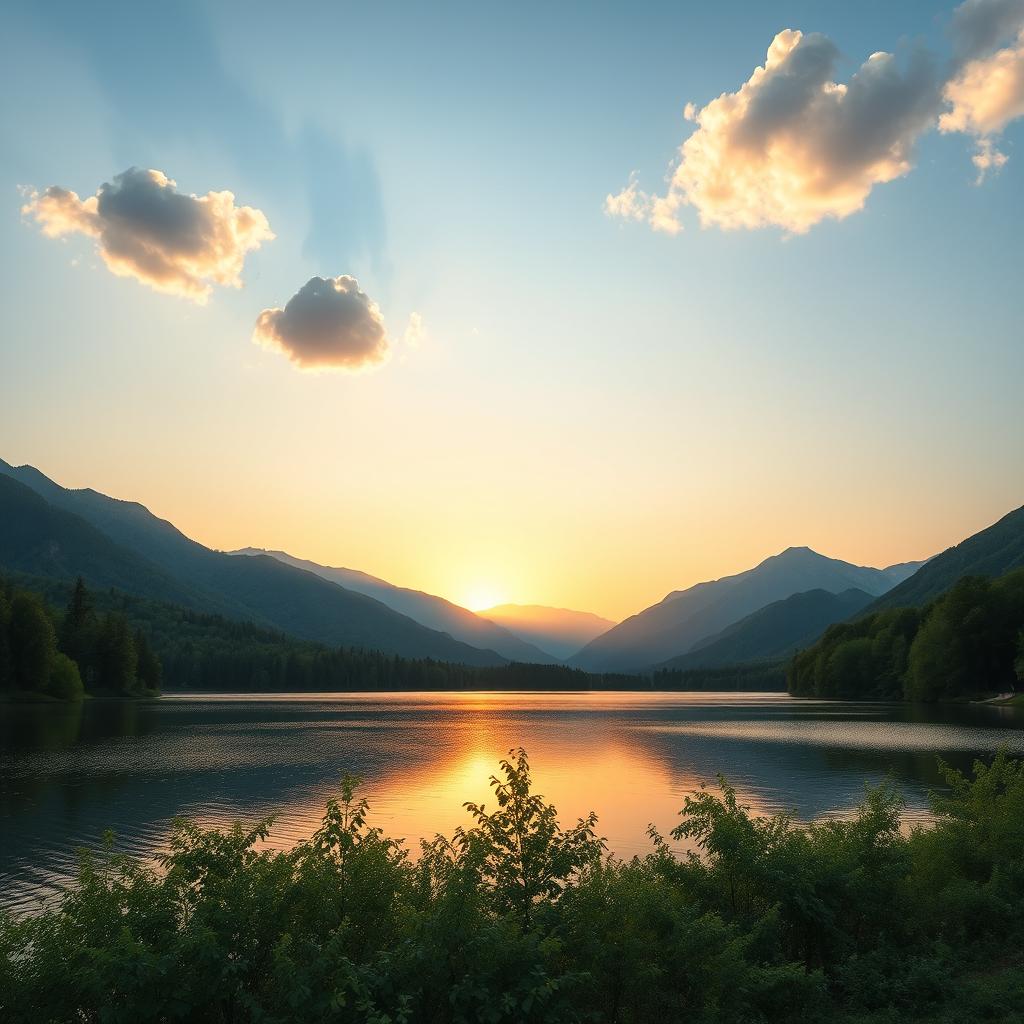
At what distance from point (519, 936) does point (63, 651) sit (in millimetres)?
188975

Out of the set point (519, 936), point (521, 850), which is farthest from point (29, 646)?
point (519, 936)

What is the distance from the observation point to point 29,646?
479ft

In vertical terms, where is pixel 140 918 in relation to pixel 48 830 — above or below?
above

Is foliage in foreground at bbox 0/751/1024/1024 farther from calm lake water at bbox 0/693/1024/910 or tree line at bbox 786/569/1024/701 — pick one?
tree line at bbox 786/569/1024/701

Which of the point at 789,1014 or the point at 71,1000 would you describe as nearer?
the point at 71,1000

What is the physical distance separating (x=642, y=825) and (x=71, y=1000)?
101 ft

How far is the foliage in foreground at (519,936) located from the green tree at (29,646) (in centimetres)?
15096

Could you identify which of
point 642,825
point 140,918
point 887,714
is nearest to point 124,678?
point 887,714

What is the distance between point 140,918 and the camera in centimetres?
1507

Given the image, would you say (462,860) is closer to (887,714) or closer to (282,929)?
(282,929)

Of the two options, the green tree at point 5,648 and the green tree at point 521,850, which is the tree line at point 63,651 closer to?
the green tree at point 5,648

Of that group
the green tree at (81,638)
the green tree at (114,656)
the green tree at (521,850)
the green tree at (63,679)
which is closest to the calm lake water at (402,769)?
the green tree at (521,850)

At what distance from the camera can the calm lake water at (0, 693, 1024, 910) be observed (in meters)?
39.7

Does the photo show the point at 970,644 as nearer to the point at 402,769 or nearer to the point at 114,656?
the point at 402,769
